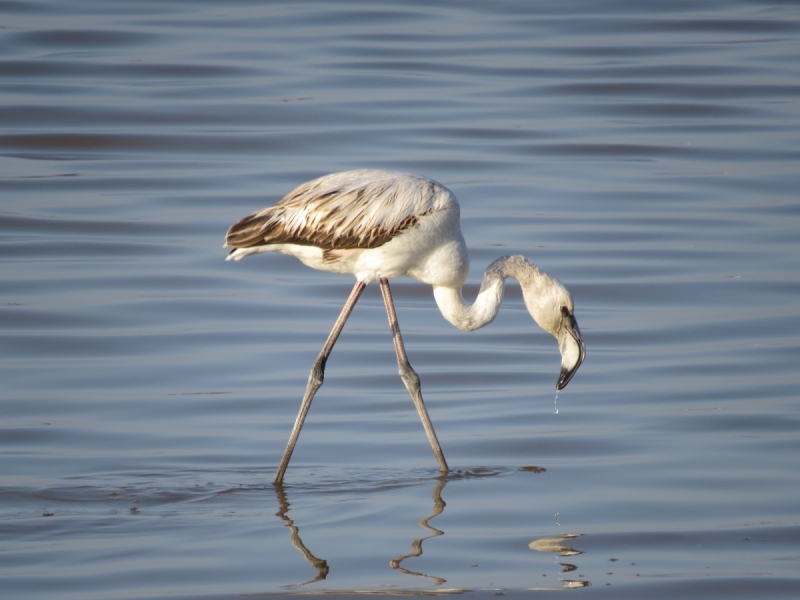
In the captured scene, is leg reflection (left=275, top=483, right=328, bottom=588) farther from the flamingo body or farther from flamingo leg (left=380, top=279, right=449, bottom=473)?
the flamingo body

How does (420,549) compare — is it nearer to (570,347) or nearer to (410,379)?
(410,379)

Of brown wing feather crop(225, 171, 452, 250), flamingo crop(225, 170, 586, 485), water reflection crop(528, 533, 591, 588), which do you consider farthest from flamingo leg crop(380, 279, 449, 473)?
water reflection crop(528, 533, 591, 588)

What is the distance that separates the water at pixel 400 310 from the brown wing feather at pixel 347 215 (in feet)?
4.74

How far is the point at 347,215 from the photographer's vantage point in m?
7.07

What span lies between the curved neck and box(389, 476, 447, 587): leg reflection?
3.65 ft

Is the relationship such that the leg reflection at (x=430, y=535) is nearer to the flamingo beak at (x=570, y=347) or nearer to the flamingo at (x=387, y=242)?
the flamingo at (x=387, y=242)

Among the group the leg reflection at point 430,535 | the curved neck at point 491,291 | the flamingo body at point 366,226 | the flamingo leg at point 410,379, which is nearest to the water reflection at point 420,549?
the leg reflection at point 430,535

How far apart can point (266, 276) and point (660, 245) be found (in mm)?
4584

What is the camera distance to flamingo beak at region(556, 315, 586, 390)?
755cm

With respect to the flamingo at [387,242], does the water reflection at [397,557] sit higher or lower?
lower

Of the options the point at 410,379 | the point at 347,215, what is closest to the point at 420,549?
the point at 410,379

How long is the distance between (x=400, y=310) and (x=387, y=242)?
4932 millimetres

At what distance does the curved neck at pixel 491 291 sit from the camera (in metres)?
7.53

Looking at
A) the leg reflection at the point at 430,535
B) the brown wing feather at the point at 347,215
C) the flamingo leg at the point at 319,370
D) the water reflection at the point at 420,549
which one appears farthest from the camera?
the flamingo leg at the point at 319,370
